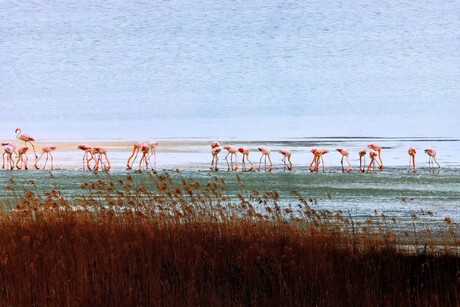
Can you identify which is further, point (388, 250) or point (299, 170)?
point (299, 170)

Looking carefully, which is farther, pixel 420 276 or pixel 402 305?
pixel 420 276

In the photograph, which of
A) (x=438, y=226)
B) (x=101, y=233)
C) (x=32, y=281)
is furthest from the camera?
(x=438, y=226)

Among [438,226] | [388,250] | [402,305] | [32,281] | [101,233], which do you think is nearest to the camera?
[402,305]

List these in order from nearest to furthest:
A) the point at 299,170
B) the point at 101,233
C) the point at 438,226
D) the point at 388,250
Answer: the point at 388,250, the point at 101,233, the point at 438,226, the point at 299,170

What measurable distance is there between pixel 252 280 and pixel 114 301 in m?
1.29

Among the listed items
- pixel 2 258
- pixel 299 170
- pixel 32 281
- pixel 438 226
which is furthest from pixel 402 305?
pixel 299 170

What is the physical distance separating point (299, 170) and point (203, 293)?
20.5 metres

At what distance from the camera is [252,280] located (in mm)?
7480

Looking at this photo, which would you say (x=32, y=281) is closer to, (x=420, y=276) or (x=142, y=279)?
(x=142, y=279)

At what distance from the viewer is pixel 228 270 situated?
25.4ft

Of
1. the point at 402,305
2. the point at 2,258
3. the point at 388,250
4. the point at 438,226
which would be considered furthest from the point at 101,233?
the point at 438,226

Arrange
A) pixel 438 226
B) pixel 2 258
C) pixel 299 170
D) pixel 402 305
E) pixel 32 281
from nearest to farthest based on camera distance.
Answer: pixel 402 305, pixel 32 281, pixel 2 258, pixel 438 226, pixel 299 170

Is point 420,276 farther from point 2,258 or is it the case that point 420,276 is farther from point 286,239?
point 2,258

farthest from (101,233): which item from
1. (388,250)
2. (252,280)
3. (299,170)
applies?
(299,170)
